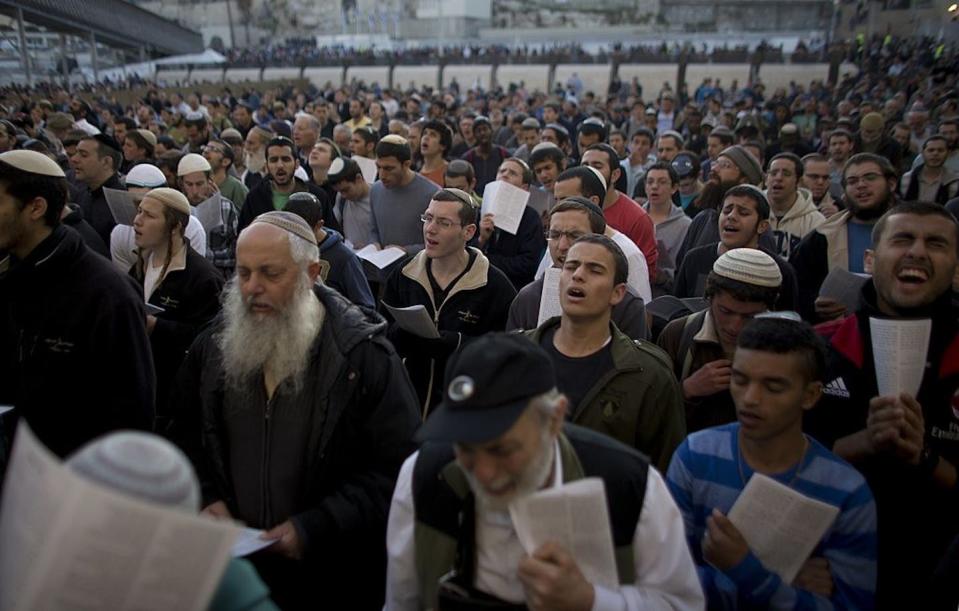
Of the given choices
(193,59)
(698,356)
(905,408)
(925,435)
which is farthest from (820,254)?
(193,59)

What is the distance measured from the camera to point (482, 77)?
38188 millimetres

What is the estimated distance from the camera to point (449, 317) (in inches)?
171

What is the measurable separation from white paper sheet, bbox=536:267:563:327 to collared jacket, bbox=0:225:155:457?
6.32ft

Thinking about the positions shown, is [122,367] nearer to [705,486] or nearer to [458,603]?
[458,603]

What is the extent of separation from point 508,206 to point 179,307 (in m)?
2.62

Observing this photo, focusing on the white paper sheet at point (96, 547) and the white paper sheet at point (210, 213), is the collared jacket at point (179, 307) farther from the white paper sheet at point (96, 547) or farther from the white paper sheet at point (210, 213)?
the white paper sheet at point (96, 547)

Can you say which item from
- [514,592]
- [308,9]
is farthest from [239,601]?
[308,9]

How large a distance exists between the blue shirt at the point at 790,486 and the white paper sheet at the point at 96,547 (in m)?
1.61

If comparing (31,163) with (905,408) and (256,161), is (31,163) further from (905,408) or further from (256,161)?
(256,161)

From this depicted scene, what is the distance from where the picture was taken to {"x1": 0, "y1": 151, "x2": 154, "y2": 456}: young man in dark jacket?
2879 mm

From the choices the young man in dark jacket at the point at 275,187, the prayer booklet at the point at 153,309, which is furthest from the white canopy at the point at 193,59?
the prayer booklet at the point at 153,309

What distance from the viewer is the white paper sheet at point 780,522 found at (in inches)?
88.0

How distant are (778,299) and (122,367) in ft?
9.89

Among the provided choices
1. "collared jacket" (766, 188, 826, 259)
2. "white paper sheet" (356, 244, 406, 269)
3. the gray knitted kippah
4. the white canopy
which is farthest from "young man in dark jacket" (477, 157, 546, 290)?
the white canopy
